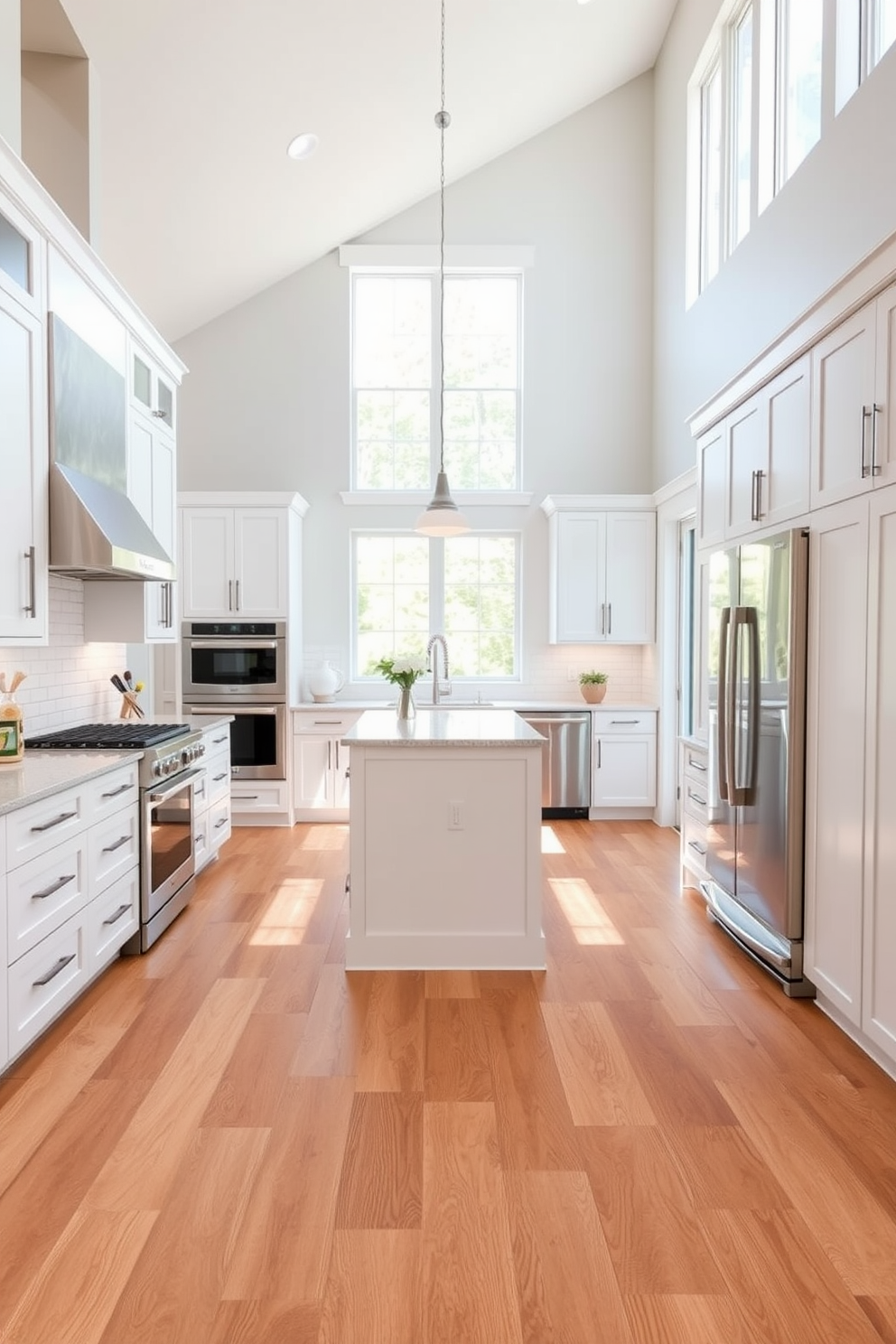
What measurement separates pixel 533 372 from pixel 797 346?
13.0 feet

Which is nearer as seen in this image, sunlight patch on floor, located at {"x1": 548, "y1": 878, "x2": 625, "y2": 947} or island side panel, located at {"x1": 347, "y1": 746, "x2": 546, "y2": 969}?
island side panel, located at {"x1": 347, "y1": 746, "x2": 546, "y2": 969}

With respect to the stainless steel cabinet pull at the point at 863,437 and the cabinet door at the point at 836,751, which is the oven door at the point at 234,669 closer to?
the cabinet door at the point at 836,751

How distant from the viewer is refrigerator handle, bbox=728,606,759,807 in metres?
3.23

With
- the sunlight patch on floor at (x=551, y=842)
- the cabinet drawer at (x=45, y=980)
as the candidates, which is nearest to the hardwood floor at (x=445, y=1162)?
the cabinet drawer at (x=45, y=980)

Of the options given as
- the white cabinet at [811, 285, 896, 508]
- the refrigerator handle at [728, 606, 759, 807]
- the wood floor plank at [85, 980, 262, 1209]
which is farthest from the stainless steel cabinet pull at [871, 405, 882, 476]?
the wood floor plank at [85, 980, 262, 1209]

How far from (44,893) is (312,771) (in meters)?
3.35

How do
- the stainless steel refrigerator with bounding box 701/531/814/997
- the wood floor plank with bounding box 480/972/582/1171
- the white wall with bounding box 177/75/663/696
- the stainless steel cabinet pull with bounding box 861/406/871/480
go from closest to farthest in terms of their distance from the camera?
the wood floor plank with bounding box 480/972/582/1171 → the stainless steel cabinet pull with bounding box 861/406/871/480 → the stainless steel refrigerator with bounding box 701/531/814/997 → the white wall with bounding box 177/75/663/696

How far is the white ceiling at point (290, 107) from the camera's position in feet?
12.8

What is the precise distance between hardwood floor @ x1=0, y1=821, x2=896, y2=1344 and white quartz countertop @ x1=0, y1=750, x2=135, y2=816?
0.86 m

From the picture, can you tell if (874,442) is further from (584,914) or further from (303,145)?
(303,145)

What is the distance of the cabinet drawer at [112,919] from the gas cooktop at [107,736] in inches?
21.6

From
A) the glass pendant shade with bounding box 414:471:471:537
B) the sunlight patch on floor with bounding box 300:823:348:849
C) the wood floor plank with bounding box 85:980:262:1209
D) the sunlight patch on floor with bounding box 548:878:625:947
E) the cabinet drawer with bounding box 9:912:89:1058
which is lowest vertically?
the wood floor plank with bounding box 85:980:262:1209

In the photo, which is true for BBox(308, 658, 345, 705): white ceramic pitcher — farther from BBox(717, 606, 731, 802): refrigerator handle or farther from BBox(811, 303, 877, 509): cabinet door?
BBox(811, 303, 877, 509): cabinet door

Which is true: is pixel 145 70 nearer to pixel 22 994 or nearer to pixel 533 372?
pixel 533 372
